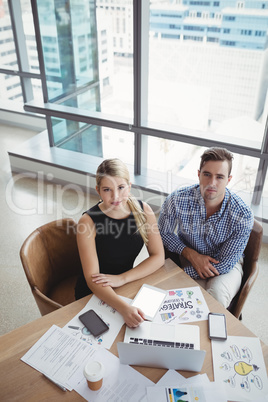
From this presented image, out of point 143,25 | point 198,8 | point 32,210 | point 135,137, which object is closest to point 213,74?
point 198,8

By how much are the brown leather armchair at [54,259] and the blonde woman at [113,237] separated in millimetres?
181

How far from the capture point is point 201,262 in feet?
6.52

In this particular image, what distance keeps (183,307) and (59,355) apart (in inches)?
21.7

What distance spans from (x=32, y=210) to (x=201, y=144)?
1782 millimetres

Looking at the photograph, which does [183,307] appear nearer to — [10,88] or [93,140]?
[93,140]

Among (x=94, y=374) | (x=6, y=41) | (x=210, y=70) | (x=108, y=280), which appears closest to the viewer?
(x=94, y=374)

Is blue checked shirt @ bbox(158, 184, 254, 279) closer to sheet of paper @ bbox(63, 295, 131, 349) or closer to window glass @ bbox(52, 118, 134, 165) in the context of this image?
sheet of paper @ bbox(63, 295, 131, 349)

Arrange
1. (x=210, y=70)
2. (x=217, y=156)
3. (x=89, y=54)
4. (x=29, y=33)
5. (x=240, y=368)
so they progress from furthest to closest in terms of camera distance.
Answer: (x=29, y=33), (x=89, y=54), (x=210, y=70), (x=217, y=156), (x=240, y=368)

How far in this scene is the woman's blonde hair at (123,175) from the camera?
170 centimetres

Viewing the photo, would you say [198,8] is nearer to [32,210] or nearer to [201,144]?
[201,144]

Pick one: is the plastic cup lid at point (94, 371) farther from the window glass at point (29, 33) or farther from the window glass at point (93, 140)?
the window glass at point (29, 33)

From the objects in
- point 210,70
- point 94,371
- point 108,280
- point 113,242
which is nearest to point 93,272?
point 108,280

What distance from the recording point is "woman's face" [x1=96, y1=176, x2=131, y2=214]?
1.69 m

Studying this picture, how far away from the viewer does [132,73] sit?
10.3 feet
